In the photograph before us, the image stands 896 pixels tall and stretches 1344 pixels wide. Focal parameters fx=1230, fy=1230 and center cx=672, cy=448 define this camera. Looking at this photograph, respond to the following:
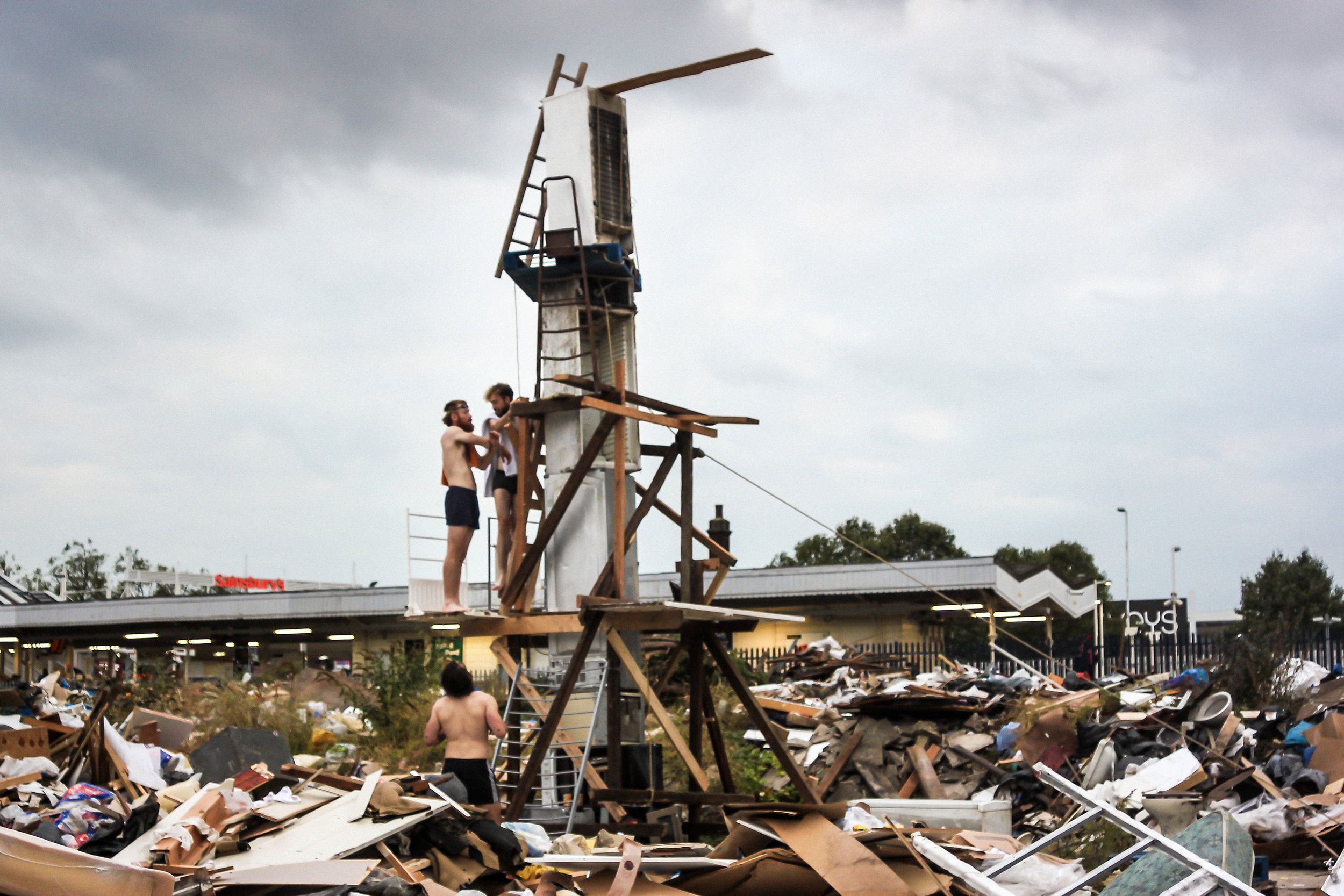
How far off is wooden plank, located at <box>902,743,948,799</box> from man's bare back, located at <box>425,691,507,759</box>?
19.9 ft

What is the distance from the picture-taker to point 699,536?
43.1 feet

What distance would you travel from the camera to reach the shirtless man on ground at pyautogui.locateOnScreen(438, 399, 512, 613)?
476 inches

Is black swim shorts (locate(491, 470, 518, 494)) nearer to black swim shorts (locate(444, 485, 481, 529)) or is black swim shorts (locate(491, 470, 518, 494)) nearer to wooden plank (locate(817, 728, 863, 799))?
black swim shorts (locate(444, 485, 481, 529))

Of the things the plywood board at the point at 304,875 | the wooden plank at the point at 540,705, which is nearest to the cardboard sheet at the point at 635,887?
the plywood board at the point at 304,875

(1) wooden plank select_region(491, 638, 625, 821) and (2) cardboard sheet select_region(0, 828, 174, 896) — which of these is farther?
(1) wooden plank select_region(491, 638, 625, 821)

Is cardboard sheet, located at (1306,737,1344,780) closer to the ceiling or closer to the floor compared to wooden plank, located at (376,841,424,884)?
closer to the ceiling

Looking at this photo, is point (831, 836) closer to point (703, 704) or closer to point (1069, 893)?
point (1069, 893)

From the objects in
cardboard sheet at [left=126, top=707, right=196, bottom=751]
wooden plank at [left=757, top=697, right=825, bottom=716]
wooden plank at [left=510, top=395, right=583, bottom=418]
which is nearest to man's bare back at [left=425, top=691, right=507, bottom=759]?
wooden plank at [left=510, top=395, right=583, bottom=418]

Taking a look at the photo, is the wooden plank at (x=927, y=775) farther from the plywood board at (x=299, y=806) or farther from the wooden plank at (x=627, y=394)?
the plywood board at (x=299, y=806)

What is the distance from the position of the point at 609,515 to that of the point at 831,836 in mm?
5635

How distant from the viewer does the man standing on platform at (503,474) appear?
41.1 ft

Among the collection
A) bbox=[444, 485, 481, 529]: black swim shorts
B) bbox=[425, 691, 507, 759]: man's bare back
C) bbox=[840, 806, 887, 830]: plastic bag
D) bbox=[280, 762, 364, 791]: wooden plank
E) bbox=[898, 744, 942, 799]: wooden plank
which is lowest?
bbox=[898, 744, 942, 799]: wooden plank

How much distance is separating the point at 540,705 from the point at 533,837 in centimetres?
252

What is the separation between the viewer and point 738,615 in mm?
11930
